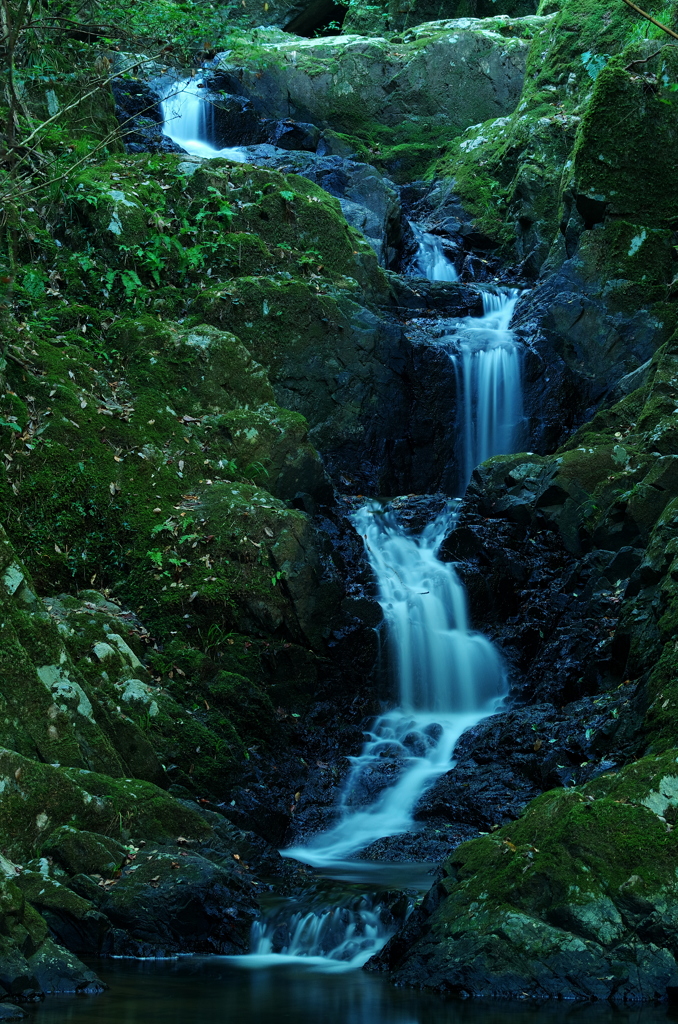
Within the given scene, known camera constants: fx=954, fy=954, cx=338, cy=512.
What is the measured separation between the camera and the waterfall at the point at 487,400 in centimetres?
1386

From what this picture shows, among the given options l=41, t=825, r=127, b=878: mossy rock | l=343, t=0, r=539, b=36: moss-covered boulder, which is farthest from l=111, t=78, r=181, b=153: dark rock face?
l=41, t=825, r=127, b=878: mossy rock

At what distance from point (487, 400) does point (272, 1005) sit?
34.2 feet

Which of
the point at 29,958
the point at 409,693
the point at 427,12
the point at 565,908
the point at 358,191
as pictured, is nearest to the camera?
the point at 29,958

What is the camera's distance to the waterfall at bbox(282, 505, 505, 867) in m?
8.04

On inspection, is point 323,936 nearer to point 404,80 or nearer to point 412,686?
point 412,686

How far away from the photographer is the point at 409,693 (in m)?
9.73

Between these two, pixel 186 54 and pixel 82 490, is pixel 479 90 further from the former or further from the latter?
pixel 82 490

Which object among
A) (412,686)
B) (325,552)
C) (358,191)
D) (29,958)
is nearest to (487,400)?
(325,552)

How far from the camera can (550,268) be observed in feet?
49.7

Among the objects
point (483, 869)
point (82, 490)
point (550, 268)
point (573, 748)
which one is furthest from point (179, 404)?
point (550, 268)

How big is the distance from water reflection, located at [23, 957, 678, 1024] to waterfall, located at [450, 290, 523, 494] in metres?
9.46

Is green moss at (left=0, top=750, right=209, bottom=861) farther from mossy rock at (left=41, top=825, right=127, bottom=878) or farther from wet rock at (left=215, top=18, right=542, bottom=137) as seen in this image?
wet rock at (left=215, top=18, right=542, bottom=137)

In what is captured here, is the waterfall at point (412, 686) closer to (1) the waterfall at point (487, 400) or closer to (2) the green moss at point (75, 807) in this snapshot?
(2) the green moss at point (75, 807)

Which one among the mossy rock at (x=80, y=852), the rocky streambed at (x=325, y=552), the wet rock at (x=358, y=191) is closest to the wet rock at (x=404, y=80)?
the rocky streambed at (x=325, y=552)
